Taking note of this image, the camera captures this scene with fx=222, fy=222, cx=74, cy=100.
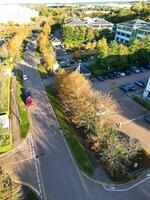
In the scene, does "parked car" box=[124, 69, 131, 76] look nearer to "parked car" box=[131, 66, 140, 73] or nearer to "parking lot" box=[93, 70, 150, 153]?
"parking lot" box=[93, 70, 150, 153]

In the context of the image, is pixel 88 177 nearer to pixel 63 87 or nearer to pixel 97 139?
pixel 97 139

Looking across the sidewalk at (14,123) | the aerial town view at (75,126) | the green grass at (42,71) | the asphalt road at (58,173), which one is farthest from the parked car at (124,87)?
the sidewalk at (14,123)

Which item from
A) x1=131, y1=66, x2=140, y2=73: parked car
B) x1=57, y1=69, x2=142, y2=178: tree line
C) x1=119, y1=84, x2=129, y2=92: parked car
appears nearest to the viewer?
x1=57, y1=69, x2=142, y2=178: tree line

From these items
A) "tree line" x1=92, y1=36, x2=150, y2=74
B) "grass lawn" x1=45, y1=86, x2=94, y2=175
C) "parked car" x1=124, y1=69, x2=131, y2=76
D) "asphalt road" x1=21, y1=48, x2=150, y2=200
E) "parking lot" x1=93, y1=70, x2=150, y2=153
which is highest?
"tree line" x1=92, y1=36, x2=150, y2=74

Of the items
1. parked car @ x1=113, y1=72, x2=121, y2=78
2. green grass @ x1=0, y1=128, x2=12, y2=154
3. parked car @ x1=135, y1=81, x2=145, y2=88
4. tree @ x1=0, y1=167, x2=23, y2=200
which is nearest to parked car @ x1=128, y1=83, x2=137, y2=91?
parked car @ x1=135, y1=81, x2=145, y2=88

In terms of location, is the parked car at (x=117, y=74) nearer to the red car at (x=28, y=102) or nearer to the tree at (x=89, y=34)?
the red car at (x=28, y=102)

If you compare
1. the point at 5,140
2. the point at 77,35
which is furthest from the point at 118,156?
the point at 77,35
